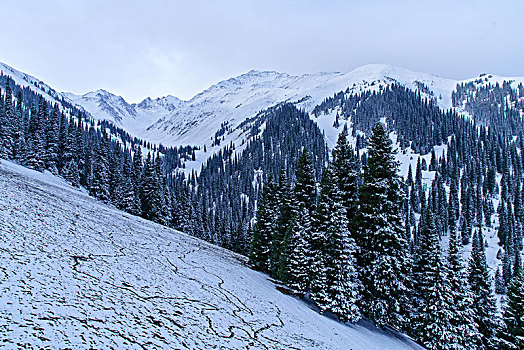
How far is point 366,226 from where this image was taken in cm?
2284

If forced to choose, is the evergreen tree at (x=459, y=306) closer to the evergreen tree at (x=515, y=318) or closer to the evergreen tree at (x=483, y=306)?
the evergreen tree at (x=515, y=318)

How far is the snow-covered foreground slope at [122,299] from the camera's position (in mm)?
9383

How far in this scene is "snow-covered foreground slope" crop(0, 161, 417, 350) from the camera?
938cm

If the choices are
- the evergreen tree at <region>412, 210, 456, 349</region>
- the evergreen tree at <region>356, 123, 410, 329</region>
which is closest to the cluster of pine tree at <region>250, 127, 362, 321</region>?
the evergreen tree at <region>356, 123, 410, 329</region>

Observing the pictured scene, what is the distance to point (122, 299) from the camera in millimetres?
12414

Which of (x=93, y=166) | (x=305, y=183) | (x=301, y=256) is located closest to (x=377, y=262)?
(x=301, y=256)

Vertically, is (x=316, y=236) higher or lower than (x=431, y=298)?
higher

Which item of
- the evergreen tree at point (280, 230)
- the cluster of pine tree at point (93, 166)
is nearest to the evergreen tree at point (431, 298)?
the evergreen tree at point (280, 230)

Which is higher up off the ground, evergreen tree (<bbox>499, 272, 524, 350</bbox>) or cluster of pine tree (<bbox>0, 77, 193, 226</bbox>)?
cluster of pine tree (<bbox>0, 77, 193, 226</bbox>)

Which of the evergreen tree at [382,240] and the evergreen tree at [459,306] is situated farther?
the evergreen tree at [459,306]

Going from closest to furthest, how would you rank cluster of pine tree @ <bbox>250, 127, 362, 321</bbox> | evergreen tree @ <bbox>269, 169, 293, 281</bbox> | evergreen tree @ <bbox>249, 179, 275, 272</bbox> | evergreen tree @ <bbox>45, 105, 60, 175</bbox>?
cluster of pine tree @ <bbox>250, 127, 362, 321</bbox>, evergreen tree @ <bbox>269, 169, 293, 281</bbox>, evergreen tree @ <bbox>249, 179, 275, 272</bbox>, evergreen tree @ <bbox>45, 105, 60, 175</bbox>

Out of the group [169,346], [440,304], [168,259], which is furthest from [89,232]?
[440,304]

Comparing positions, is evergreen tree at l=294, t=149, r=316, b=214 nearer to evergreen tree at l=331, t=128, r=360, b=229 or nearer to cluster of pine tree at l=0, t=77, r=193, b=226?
evergreen tree at l=331, t=128, r=360, b=229

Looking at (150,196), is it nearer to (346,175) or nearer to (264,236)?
(264,236)
